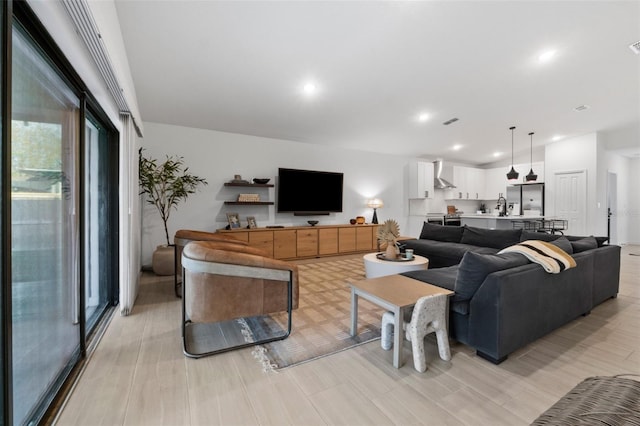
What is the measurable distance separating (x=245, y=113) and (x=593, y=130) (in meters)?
7.86

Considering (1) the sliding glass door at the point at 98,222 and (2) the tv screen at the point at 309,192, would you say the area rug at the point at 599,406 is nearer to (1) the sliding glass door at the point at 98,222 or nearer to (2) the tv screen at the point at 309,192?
(1) the sliding glass door at the point at 98,222

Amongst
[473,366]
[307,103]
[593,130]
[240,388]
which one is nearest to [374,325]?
[473,366]

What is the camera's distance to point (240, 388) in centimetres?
163

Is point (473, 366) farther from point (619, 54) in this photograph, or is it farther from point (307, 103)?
point (619, 54)

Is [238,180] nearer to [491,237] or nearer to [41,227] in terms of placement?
[41,227]

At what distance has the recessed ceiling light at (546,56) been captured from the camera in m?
3.42

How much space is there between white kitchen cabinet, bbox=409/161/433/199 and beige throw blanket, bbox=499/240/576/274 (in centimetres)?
495

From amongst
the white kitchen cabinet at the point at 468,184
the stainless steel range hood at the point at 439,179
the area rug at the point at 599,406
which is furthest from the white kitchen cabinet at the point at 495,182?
the area rug at the point at 599,406

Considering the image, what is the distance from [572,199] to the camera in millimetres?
6727

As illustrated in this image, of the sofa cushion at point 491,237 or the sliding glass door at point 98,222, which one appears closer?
the sliding glass door at point 98,222

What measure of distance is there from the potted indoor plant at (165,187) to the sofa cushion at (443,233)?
13.5 ft

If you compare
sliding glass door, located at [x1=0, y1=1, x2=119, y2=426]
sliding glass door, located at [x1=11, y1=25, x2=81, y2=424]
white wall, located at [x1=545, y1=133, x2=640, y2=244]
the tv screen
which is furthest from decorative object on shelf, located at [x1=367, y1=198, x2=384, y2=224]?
sliding glass door, located at [x1=11, y1=25, x2=81, y2=424]

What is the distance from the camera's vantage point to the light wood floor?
142 cm

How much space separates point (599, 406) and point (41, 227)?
2423 millimetres
